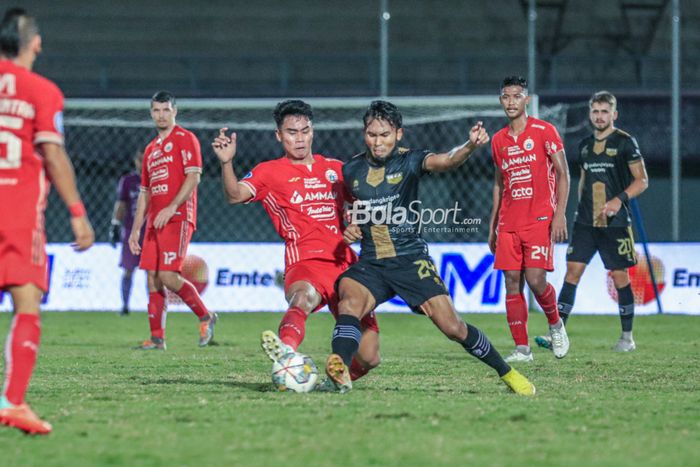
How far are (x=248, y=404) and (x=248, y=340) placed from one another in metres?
5.49

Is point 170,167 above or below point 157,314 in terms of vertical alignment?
above

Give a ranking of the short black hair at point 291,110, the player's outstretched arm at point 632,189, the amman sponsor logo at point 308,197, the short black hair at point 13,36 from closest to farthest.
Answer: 1. the short black hair at point 13,36
2. the short black hair at point 291,110
3. the amman sponsor logo at point 308,197
4. the player's outstretched arm at point 632,189

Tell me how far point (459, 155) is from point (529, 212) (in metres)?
2.98

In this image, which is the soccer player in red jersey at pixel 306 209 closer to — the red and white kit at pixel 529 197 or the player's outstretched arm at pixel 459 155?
the player's outstretched arm at pixel 459 155

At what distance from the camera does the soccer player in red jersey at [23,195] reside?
507 cm

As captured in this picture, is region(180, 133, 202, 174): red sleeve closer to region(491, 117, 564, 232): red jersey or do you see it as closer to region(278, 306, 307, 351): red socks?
region(491, 117, 564, 232): red jersey

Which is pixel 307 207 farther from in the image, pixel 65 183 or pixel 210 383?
pixel 65 183

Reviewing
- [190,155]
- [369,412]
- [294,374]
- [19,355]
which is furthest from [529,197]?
[19,355]

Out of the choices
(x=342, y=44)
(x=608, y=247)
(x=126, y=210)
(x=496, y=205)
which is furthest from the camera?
(x=342, y=44)

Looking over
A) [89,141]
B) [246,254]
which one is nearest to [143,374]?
[246,254]

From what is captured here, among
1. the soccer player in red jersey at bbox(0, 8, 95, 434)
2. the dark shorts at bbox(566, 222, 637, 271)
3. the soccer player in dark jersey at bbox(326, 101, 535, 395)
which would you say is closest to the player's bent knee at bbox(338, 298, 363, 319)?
the soccer player in dark jersey at bbox(326, 101, 535, 395)

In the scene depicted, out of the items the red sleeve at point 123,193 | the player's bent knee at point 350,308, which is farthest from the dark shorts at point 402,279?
the red sleeve at point 123,193

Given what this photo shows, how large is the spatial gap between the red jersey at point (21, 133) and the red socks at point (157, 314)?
5.30m

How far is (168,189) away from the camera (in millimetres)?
10367
